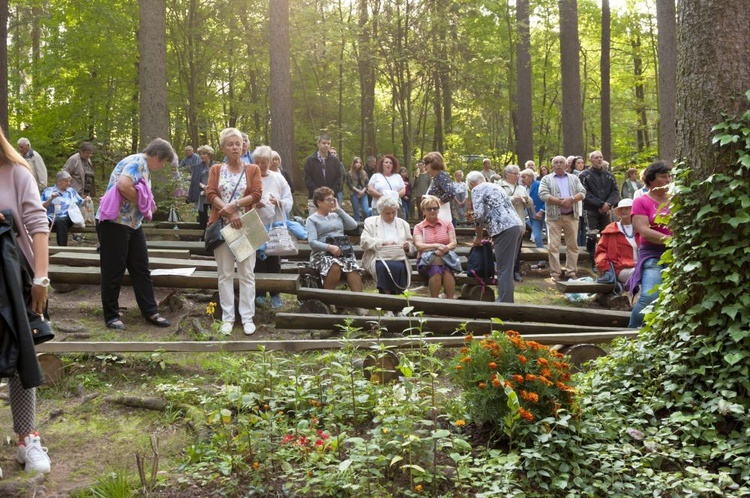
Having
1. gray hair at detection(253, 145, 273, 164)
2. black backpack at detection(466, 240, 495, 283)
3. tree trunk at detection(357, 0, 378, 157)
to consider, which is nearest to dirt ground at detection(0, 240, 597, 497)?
gray hair at detection(253, 145, 273, 164)

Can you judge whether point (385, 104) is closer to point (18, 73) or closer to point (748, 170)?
point (18, 73)

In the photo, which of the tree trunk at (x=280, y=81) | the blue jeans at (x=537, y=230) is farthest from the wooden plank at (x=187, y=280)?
the tree trunk at (x=280, y=81)

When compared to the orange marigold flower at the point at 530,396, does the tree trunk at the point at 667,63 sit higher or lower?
higher

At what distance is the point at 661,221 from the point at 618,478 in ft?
6.86

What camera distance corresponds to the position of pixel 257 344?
21.5 ft

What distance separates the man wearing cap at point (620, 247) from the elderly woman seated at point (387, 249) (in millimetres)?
2883

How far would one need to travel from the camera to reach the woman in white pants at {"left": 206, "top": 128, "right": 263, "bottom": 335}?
8500 mm

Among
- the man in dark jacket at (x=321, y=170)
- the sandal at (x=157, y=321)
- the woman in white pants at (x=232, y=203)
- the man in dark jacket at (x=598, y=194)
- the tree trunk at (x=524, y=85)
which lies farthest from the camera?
the tree trunk at (x=524, y=85)

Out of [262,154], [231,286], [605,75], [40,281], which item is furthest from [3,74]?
[605,75]

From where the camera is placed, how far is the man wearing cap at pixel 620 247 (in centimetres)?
1059

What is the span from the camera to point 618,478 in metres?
4.42

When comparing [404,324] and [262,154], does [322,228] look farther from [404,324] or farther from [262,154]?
[404,324]

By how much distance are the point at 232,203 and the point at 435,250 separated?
2925mm

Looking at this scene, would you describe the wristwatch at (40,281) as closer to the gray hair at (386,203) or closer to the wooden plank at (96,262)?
the wooden plank at (96,262)
